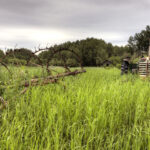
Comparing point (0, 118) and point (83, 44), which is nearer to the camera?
point (0, 118)

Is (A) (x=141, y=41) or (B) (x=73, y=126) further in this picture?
(A) (x=141, y=41)

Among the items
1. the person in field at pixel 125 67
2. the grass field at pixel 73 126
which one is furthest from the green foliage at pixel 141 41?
the grass field at pixel 73 126

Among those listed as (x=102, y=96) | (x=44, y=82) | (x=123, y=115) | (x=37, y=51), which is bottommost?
Answer: (x=123, y=115)

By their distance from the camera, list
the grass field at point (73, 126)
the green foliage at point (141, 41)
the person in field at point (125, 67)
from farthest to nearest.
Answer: the green foliage at point (141, 41) < the person in field at point (125, 67) < the grass field at point (73, 126)

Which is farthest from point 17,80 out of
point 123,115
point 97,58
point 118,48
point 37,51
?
point 118,48

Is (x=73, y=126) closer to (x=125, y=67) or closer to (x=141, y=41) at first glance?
(x=125, y=67)

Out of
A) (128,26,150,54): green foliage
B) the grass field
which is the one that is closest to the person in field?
the grass field

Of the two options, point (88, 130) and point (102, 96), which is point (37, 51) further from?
point (88, 130)

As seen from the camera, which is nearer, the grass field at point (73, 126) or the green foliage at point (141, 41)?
the grass field at point (73, 126)

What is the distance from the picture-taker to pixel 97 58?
44906 millimetres

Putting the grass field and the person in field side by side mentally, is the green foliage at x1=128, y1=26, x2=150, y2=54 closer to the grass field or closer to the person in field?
the person in field

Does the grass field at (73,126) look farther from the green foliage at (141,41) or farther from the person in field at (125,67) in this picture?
the green foliage at (141,41)

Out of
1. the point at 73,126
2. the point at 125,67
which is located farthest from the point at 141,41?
the point at 73,126

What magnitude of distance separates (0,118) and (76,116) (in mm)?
1099
